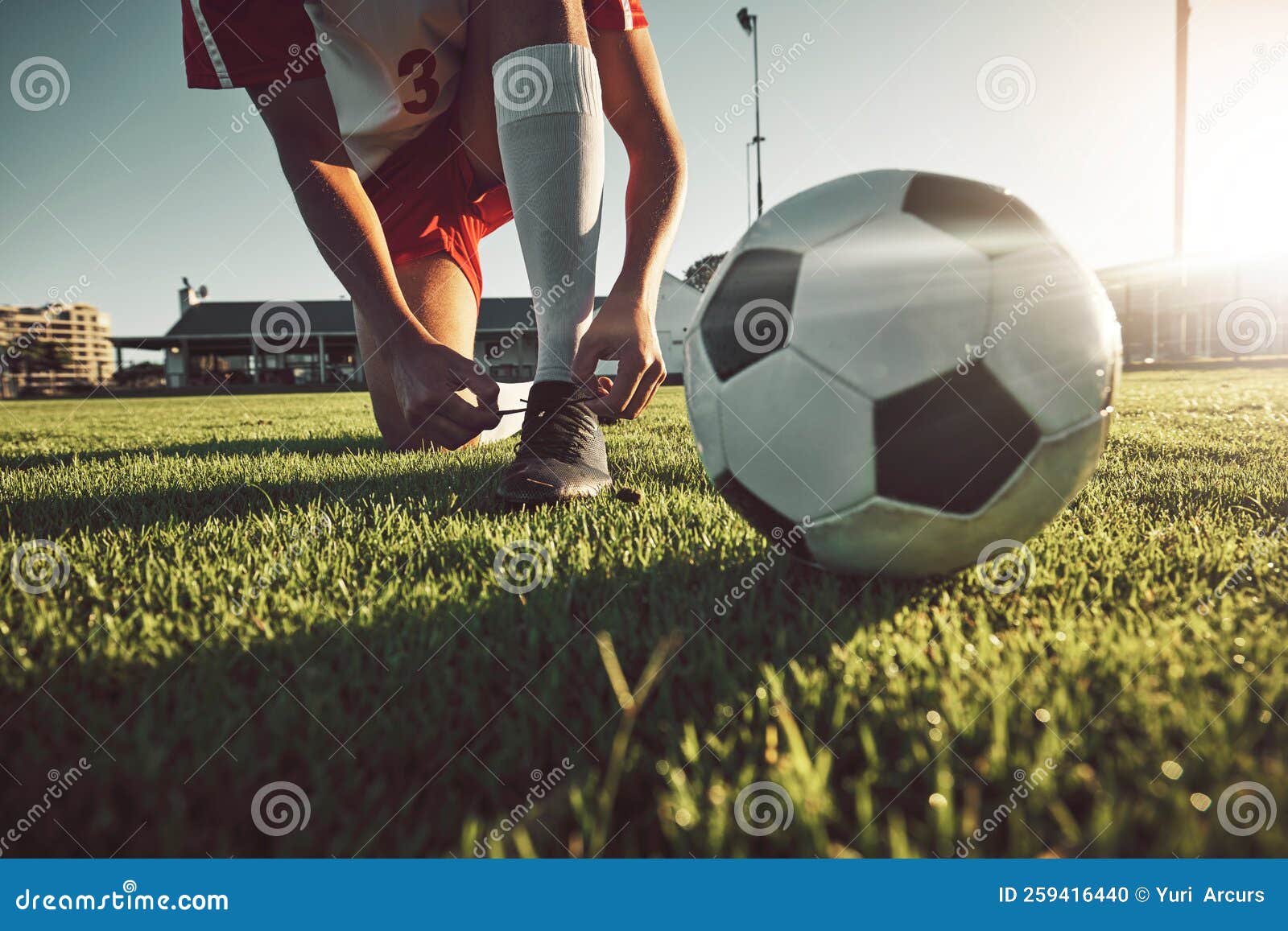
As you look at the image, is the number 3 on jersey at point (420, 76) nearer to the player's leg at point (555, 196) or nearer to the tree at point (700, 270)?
the player's leg at point (555, 196)

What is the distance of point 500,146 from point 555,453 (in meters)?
1.34

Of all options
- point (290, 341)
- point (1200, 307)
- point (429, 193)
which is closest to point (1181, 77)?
point (1200, 307)

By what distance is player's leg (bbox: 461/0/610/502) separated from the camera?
2.59 m

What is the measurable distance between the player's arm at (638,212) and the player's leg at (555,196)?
0.20 m

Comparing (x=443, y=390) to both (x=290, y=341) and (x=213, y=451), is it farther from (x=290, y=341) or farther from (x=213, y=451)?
(x=290, y=341)

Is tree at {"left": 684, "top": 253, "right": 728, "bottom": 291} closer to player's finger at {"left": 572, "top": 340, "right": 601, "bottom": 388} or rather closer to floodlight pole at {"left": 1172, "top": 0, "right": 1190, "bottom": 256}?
floodlight pole at {"left": 1172, "top": 0, "right": 1190, "bottom": 256}

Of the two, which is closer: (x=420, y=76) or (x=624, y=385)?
(x=624, y=385)

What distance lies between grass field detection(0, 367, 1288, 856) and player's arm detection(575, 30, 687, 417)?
574 mm

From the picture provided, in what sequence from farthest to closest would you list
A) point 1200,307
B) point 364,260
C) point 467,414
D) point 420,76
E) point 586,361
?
point 1200,307 → point 420,76 → point 364,260 → point 586,361 → point 467,414

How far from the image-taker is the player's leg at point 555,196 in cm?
259

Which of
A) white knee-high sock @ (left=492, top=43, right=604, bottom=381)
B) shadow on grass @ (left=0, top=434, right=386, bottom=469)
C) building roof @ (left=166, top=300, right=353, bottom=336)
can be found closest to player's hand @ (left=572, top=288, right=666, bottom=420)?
white knee-high sock @ (left=492, top=43, right=604, bottom=381)

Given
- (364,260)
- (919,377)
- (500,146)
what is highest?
(500,146)

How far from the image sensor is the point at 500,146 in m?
2.89

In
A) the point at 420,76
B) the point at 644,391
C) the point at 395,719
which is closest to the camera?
the point at 395,719
